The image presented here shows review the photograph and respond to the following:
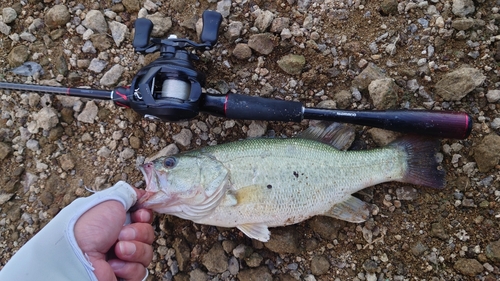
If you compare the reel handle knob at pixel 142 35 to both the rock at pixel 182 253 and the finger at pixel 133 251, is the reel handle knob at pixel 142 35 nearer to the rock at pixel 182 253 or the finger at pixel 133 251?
the finger at pixel 133 251

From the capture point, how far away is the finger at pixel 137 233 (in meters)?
2.74

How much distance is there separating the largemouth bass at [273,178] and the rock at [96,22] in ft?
5.03

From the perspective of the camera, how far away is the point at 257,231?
119 inches

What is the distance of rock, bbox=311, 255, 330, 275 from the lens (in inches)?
125

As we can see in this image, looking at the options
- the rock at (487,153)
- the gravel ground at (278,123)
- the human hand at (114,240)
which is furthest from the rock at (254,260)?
the rock at (487,153)

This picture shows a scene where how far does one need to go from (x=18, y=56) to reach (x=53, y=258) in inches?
82.8

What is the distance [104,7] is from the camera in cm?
363

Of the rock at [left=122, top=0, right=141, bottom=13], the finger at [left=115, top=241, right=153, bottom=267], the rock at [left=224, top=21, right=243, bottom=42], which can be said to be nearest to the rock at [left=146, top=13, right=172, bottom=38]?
the rock at [left=122, top=0, right=141, bottom=13]

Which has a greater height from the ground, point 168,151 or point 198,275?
point 168,151

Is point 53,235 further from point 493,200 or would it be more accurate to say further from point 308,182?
point 493,200

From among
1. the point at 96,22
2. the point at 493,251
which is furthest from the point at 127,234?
the point at 493,251

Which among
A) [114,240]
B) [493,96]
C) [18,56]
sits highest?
[493,96]

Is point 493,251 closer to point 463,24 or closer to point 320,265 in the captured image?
point 320,265

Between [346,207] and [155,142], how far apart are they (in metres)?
1.75
